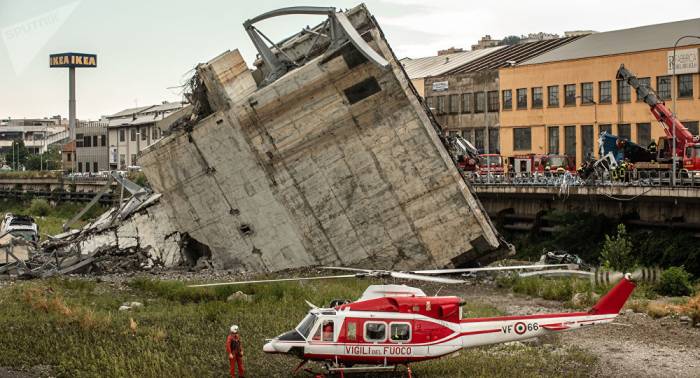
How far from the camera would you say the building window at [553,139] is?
2709 inches

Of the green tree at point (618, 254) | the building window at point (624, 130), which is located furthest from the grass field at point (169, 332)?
the building window at point (624, 130)

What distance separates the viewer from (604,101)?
212ft

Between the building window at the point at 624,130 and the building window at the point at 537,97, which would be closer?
the building window at the point at 624,130

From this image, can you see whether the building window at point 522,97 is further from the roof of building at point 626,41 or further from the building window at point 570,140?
the building window at point 570,140

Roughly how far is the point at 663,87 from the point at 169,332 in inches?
1573

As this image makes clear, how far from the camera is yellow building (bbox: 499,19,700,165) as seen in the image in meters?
60.8

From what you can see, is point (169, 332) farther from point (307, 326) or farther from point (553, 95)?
point (553, 95)

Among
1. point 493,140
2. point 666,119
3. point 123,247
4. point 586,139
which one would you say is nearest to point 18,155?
point 493,140

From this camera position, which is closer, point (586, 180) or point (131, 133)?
point (586, 180)

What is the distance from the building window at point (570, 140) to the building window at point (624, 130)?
3.84 metres

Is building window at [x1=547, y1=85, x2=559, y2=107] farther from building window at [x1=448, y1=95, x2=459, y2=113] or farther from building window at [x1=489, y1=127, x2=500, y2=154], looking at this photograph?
building window at [x1=448, y1=95, x2=459, y2=113]

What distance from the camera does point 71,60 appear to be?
175 meters

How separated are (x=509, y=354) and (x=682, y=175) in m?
23.5

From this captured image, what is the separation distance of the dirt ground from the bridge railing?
41.0 feet
